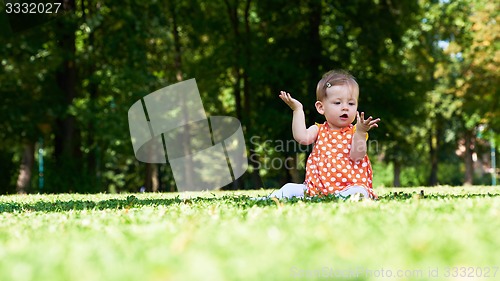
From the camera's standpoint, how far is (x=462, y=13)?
34.2 metres

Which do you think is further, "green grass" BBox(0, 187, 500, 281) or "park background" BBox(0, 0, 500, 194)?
"park background" BBox(0, 0, 500, 194)

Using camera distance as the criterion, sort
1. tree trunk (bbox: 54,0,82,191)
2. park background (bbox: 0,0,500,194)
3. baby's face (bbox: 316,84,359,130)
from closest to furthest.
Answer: baby's face (bbox: 316,84,359,130) → tree trunk (bbox: 54,0,82,191) → park background (bbox: 0,0,500,194)

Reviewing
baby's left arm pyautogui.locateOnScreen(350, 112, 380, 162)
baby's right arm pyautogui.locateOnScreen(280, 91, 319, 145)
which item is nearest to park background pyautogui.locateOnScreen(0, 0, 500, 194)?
baby's right arm pyautogui.locateOnScreen(280, 91, 319, 145)

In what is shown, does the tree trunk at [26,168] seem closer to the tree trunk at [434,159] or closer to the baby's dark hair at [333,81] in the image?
the baby's dark hair at [333,81]

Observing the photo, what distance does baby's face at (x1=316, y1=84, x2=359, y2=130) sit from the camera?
27.9 feet

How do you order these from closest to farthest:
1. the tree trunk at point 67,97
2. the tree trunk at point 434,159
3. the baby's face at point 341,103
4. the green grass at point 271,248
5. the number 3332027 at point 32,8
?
the green grass at point 271,248 < the baby's face at point 341,103 < the number 3332027 at point 32,8 < the tree trunk at point 67,97 < the tree trunk at point 434,159

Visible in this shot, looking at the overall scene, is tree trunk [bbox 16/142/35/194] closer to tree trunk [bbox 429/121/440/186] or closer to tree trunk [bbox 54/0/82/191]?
tree trunk [bbox 54/0/82/191]

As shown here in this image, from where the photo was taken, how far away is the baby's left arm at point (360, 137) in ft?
26.1

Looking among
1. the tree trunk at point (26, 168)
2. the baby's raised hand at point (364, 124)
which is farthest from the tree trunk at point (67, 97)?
the baby's raised hand at point (364, 124)

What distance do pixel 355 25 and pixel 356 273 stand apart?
85.8ft

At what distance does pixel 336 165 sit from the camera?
28.0 feet

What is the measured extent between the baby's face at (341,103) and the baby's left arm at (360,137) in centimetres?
39

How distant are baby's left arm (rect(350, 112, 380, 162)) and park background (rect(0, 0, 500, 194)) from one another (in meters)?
15.4

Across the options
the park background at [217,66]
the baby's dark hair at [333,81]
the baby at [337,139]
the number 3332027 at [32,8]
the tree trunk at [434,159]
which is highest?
the number 3332027 at [32,8]
